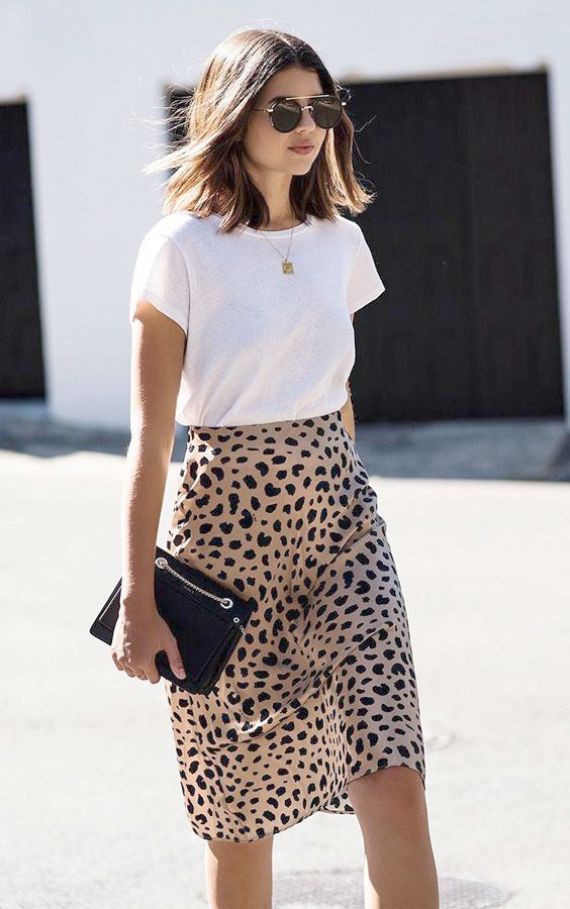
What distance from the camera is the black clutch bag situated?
2930 mm

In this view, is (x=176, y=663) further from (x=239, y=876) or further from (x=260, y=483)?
(x=239, y=876)

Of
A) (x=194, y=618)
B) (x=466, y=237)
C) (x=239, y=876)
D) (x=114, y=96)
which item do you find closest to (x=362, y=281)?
(x=194, y=618)

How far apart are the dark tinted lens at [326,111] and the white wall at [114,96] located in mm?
9672

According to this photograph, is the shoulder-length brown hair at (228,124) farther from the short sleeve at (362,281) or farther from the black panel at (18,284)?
the black panel at (18,284)

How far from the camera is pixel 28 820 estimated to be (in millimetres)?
4609

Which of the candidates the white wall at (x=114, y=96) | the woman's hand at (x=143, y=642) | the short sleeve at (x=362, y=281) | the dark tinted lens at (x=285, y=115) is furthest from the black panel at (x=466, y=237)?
the woman's hand at (x=143, y=642)

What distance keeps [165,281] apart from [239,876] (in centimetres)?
104

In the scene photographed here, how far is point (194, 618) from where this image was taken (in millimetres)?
2953

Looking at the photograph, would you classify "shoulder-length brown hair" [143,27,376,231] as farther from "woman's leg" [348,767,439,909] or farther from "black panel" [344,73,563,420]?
"black panel" [344,73,563,420]

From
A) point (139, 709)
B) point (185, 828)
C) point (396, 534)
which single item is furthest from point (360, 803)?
point (396, 534)

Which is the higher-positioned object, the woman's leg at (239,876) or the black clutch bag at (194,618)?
the black clutch bag at (194,618)

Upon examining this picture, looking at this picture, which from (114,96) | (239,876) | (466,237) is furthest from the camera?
(114,96)

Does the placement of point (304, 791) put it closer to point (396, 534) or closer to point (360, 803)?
point (360, 803)

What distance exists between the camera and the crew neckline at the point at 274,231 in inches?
121
